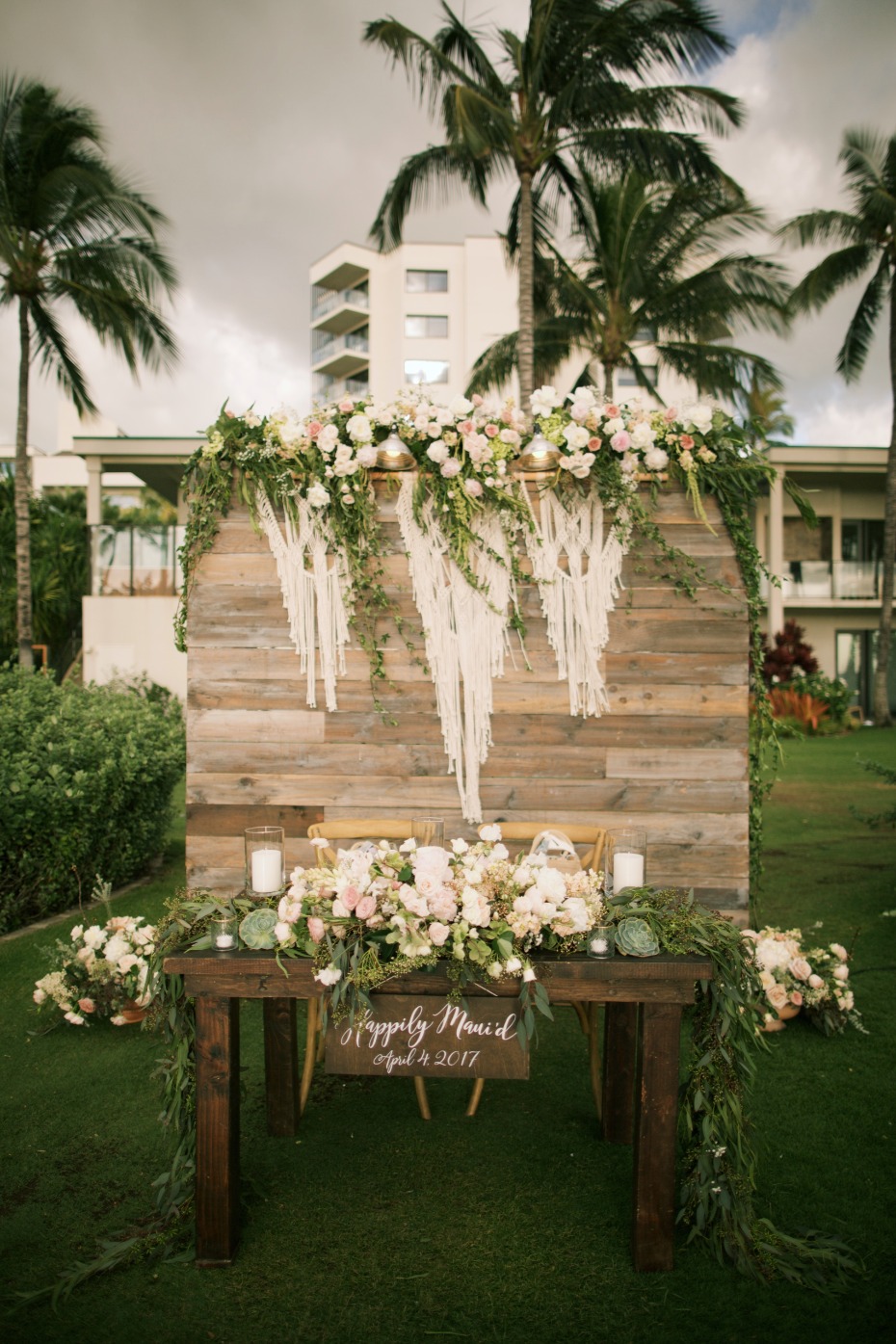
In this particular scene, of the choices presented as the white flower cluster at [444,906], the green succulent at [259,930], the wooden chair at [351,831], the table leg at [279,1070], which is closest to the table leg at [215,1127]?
the green succulent at [259,930]

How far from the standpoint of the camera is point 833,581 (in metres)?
18.7

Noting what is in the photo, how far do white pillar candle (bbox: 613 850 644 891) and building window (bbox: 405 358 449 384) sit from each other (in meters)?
29.1

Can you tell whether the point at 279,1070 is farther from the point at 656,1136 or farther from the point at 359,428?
the point at 359,428

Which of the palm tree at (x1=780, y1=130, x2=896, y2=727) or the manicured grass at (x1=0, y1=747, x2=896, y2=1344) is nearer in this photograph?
the manicured grass at (x1=0, y1=747, x2=896, y2=1344)

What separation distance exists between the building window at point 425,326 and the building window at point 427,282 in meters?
0.78

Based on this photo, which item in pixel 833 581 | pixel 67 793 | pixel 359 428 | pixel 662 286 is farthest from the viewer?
pixel 833 581

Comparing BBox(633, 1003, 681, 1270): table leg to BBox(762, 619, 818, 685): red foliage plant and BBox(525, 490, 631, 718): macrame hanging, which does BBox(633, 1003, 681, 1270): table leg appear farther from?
BBox(762, 619, 818, 685): red foliage plant

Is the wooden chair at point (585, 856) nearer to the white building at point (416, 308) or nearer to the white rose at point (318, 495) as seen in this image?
the white rose at point (318, 495)

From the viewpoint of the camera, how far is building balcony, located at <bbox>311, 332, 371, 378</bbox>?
3109cm

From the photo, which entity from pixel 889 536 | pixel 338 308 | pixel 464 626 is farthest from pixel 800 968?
pixel 338 308

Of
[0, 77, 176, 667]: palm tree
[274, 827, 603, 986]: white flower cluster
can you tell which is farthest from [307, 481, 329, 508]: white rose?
[0, 77, 176, 667]: palm tree

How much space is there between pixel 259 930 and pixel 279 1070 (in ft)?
3.33

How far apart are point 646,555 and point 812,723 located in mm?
12311

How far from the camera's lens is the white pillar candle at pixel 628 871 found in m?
2.51
